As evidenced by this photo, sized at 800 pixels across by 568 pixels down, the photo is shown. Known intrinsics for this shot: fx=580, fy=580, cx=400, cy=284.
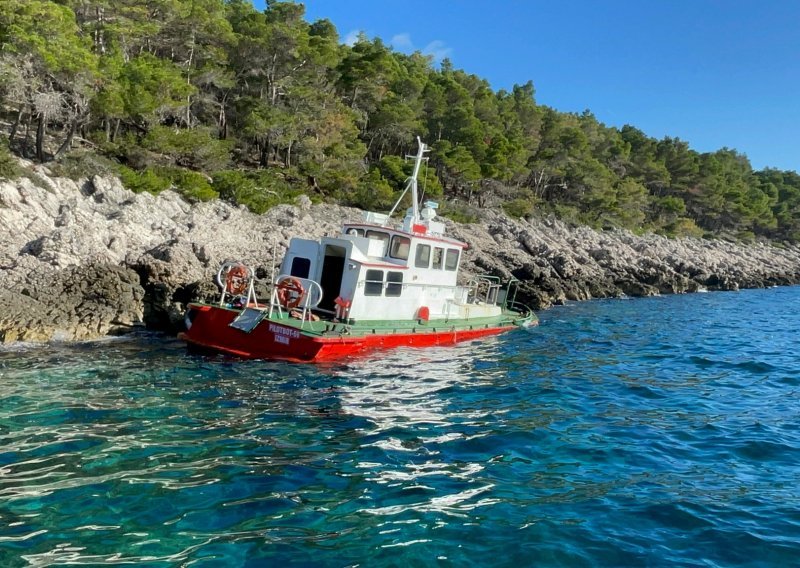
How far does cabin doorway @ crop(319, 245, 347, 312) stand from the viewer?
1559cm

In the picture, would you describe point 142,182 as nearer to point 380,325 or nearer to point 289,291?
point 289,291

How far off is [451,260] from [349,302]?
430 cm

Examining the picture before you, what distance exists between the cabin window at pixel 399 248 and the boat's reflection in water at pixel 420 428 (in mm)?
2819

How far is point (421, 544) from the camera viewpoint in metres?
5.62

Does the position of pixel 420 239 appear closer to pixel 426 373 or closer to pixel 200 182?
pixel 426 373

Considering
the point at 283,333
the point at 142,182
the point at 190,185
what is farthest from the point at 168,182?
the point at 283,333

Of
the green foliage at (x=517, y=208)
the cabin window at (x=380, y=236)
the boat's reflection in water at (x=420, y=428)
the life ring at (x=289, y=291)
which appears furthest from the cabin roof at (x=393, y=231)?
the green foliage at (x=517, y=208)

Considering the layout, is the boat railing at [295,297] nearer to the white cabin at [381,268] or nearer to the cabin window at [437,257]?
the white cabin at [381,268]

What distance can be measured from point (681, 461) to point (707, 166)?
7776 centimetres

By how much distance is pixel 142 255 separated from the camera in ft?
58.5

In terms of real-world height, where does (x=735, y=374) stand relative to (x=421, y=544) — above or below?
above

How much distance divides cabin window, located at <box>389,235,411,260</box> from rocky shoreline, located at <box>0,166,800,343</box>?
376 centimetres

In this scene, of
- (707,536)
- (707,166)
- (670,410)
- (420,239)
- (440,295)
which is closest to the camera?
(707,536)

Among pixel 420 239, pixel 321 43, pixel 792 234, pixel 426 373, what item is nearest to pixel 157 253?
pixel 420 239
